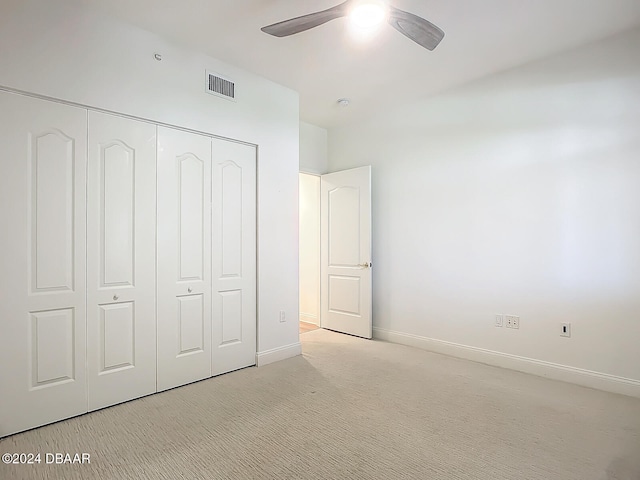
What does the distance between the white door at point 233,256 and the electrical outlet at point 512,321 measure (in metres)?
2.42

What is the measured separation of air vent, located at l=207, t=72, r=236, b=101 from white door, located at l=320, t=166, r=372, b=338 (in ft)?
6.01

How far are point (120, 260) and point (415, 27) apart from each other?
2.50m

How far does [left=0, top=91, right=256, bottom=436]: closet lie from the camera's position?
87.0 inches

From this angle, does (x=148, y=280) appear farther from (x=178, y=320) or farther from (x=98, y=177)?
(x=98, y=177)

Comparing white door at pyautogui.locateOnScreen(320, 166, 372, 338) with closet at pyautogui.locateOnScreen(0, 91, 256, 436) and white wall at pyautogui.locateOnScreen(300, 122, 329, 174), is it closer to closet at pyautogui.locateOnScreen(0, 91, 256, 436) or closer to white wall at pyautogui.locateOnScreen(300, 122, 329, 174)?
white wall at pyautogui.locateOnScreen(300, 122, 329, 174)

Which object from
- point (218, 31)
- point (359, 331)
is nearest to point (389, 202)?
point (359, 331)

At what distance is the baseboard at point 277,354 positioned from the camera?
349 cm

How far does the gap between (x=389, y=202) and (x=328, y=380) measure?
2.25 meters

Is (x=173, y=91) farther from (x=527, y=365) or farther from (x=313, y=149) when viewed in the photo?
(x=527, y=365)

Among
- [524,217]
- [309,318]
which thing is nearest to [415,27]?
[524,217]

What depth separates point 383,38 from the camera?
2.83 meters

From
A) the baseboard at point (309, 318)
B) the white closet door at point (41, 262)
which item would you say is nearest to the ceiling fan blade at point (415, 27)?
the white closet door at point (41, 262)

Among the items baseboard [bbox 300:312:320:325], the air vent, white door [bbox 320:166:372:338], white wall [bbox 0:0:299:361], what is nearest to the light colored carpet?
white wall [bbox 0:0:299:361]

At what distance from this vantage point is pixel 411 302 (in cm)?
415
